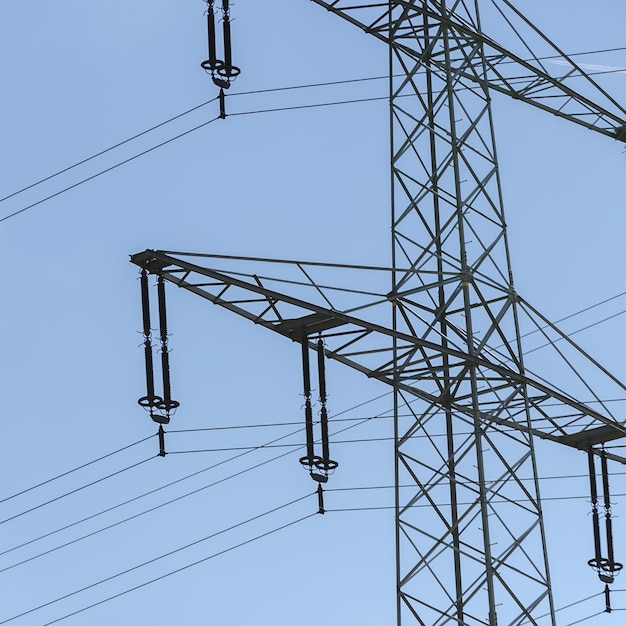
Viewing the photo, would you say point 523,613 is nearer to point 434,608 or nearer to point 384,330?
point 434,608

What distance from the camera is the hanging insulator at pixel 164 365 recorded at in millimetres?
27875

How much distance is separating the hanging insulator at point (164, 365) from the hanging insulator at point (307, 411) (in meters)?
2.07

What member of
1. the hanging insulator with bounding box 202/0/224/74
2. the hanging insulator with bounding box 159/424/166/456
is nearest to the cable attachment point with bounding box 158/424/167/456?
the hanging insulator with bounding box 159/424/166/456

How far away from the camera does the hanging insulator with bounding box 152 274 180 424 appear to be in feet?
91.5

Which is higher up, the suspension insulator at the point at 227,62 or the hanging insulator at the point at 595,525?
the suspension insulator at the point at 227,62

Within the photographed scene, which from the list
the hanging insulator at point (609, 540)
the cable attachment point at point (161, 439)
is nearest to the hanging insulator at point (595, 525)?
the hanging insulator at point (609, 540)

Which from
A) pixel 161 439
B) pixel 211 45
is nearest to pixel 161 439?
pixel 161 439

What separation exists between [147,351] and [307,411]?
258cm

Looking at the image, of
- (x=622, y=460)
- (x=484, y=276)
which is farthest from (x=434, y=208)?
(x=622, y=460)

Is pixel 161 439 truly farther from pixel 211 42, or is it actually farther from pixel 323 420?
pixel 211 42

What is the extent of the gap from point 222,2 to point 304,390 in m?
7.07

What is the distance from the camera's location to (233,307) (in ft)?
93.9

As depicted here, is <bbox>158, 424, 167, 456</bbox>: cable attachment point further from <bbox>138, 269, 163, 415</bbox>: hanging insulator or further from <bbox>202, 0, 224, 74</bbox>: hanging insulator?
<bbox>202, 0, 224, 74</bbox>: hanging insulator

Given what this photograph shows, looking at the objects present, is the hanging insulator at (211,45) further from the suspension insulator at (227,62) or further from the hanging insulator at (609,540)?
the hanging insulator at (609,540)
